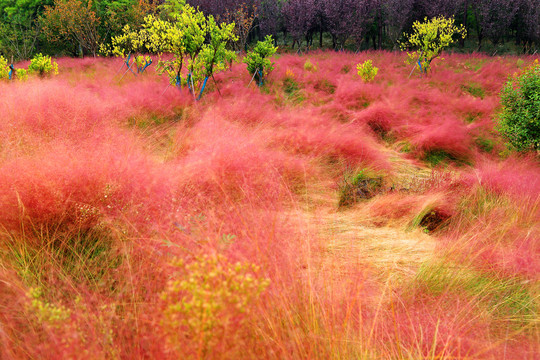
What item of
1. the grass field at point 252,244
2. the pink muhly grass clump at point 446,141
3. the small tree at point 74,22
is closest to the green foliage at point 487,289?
the grass field at point 252,244

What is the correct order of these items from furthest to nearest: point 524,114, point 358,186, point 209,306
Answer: point 524,114
point 358,186
point 209,306

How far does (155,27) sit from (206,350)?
32.2ft

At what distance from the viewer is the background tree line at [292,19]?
21.0 m

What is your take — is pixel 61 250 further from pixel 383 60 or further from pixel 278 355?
pixel 383 60

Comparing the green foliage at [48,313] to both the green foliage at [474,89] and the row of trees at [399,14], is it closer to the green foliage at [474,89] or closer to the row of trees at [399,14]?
the green foliage at [474,89]

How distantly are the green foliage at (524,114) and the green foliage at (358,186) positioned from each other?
2.99 m

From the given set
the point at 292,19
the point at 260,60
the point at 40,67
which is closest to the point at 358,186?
the point at 260,60

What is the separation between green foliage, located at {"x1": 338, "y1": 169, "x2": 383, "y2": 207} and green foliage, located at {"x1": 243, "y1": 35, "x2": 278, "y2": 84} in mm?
7499

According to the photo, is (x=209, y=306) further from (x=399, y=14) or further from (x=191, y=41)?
(x=399, y=14)

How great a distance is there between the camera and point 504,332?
2059mm

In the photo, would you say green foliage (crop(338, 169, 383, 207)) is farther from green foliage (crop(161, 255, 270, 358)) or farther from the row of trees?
the row of trees

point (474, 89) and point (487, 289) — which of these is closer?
point (487, 289)

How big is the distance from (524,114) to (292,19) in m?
28.8

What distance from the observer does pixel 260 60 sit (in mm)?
11266
